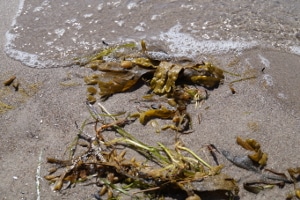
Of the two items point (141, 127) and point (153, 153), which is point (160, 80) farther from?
point (153, 153)

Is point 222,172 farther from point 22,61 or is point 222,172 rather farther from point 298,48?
point 22,61

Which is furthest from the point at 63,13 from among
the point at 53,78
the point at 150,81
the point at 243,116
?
the point at 243,116

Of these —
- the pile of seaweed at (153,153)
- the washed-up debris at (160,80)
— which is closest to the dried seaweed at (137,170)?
the pile of seaweed at (153,153)

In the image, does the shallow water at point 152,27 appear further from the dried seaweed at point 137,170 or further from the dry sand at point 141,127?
the dried seaweed at point 137,170

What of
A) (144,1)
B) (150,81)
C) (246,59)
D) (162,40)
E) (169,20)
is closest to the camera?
(150,81)

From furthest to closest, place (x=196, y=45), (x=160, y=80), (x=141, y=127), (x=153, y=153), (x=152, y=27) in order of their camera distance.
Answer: (x=152, y=27) → (x=196, y=45) → (x=160, y=80) → (x=141, y=127) → (x=153, y=153)

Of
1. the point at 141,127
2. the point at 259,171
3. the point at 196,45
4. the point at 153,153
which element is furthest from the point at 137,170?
the point at 196,45

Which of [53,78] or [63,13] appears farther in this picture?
[63,13]
